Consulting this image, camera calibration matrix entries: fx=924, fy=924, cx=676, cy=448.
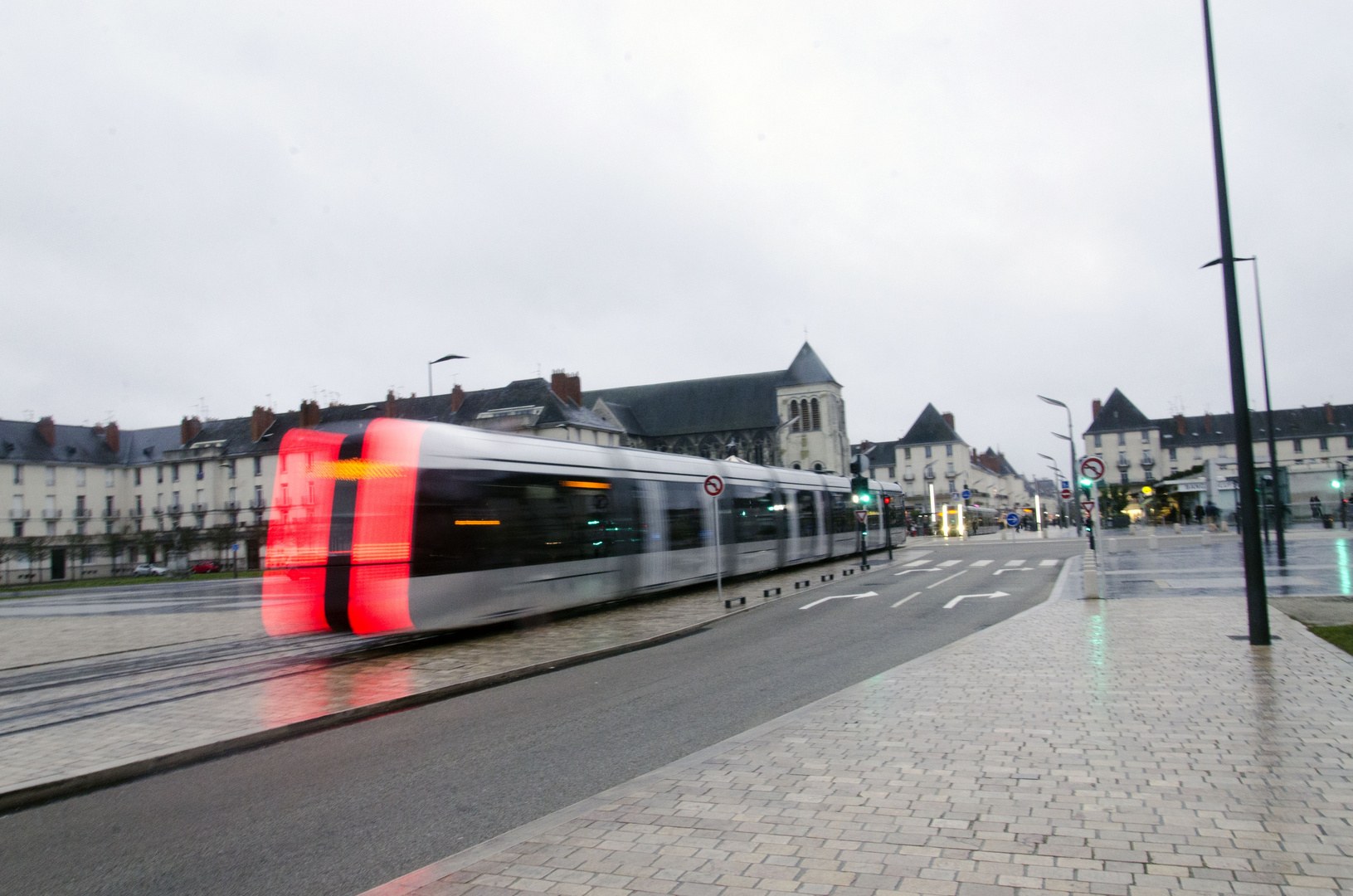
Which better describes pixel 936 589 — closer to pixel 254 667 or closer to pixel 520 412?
pixel 254 667

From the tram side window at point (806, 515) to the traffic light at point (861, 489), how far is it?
193 centimetres

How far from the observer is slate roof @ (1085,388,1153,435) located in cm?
10131

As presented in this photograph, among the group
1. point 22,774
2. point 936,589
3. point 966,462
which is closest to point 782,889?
point 22,774

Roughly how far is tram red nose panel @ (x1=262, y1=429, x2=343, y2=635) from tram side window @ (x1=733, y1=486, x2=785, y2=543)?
12.2 metres

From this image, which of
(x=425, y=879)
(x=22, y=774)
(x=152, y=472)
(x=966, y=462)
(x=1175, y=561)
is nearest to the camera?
(x=425, y=879)

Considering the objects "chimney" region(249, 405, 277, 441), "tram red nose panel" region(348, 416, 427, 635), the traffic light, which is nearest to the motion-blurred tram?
"tram red nose panel" region(348, 416, 427, 635)

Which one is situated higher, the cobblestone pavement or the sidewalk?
the sidewalk

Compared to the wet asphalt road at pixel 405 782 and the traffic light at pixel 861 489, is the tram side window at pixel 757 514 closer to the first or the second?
the traffic light at pixel 861 489

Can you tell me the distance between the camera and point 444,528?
1258 centimetres

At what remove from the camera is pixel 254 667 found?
1202cm

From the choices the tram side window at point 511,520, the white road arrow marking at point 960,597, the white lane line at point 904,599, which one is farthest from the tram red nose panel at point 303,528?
the white road arrow marking at point 960,597

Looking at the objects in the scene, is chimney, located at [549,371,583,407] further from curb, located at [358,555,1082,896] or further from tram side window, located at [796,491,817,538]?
curb, located at [358,555,1082,896]

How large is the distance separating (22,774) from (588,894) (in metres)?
5.10

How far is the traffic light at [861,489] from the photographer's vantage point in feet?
100
